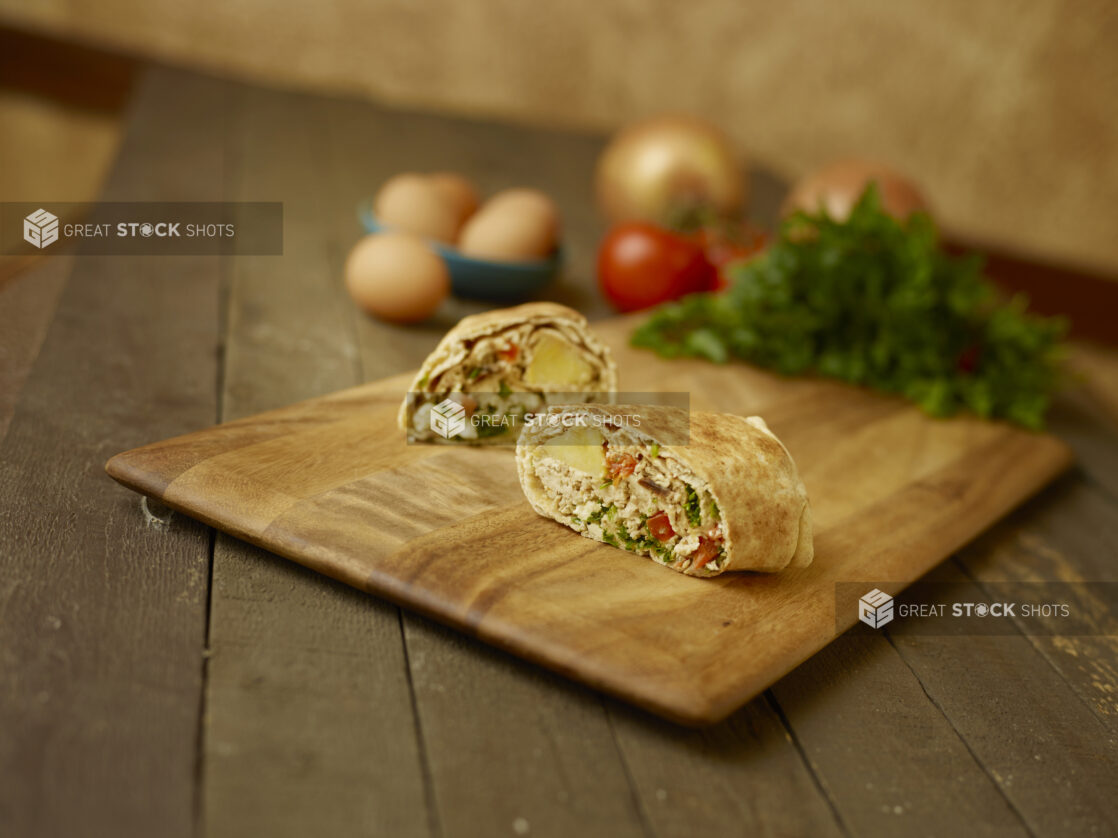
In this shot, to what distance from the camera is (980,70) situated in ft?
18.5

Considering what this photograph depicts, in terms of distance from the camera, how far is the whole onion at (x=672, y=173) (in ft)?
14.7

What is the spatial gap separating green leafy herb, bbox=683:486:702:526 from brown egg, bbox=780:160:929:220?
258cm

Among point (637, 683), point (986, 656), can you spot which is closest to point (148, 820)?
point (637, 683)

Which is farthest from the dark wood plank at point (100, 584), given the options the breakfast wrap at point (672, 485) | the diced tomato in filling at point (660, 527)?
the diced tomato in filling at point (660, 527)

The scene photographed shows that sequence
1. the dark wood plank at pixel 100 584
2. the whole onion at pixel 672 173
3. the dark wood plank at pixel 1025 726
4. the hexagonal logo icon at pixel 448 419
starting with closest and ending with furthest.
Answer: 1. the dark wood plank at pixel 100 584
2. the dark wood plank at pixel 1025 726
3. the hexagonal logo icon at pixel 448 419
4. the whole onion at pixel 672 173

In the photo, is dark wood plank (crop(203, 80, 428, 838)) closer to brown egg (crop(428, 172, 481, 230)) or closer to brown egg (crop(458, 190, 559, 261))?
brown egg (crop(458, 190, 559, 261))

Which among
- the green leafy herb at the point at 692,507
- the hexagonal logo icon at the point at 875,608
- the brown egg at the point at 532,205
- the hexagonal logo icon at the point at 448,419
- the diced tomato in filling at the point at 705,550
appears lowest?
the hexagonal logo icon at the point at 875,608

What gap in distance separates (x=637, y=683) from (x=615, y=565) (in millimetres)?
375

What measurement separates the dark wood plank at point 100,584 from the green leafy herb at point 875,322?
1.43 m

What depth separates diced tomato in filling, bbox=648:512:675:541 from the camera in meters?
1.97

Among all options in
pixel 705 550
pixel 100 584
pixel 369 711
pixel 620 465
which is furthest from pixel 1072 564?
pixel 100 584

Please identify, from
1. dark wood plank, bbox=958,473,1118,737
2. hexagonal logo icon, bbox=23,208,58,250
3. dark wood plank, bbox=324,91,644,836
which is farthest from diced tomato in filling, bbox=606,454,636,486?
hexagonal logo icon, bbox=23,208,58,250

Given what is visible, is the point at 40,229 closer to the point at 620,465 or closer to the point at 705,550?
the point at 620,465

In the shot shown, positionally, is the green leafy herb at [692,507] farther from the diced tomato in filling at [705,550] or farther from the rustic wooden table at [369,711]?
the rustic wooden table at [369,711]
